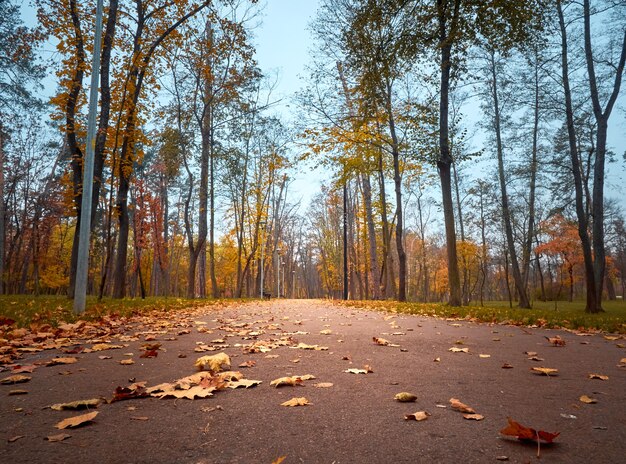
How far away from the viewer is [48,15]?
37.6ft

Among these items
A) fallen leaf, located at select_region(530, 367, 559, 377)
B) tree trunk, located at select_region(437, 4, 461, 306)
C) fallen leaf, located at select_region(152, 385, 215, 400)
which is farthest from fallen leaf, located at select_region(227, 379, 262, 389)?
tree trunk, located at select_region(437, 4, 461, 306)

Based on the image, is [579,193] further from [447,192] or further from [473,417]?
[473,417]

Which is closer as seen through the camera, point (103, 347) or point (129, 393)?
point (129, 393)

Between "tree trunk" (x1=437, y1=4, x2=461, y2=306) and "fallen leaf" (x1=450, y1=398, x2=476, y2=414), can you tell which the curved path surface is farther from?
"tree trunk" (x1=437, y1=4, x2=461, y2=306)

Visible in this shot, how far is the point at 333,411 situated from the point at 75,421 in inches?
55.5

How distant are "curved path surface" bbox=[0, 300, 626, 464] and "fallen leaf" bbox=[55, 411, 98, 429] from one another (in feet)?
0.12

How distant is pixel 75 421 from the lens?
1847 millimetres

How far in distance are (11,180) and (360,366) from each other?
2925 centimetres

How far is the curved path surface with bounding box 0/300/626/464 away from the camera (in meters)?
1.58

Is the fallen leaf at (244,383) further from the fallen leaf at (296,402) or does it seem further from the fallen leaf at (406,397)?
the fallen leaf at (406,397)

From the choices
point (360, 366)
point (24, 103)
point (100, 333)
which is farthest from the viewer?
point (24, 103)

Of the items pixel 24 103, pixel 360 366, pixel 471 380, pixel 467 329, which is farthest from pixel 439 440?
pixel 24 103

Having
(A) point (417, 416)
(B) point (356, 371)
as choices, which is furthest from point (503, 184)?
(A) point (417, 416)

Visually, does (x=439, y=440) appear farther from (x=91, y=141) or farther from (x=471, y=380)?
(x=91, y=141)
